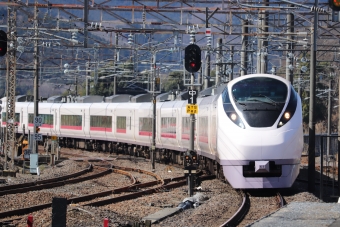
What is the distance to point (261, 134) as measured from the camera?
18656 mm

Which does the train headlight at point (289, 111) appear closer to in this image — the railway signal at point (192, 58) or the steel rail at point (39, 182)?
the railway signal at point (192, 58)

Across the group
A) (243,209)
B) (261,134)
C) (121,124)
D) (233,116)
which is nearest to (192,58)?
(233,116)

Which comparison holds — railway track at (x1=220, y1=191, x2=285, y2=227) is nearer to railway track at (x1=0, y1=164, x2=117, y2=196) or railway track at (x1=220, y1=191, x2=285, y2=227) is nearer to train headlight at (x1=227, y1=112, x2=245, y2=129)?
train headlight at (x1=227, y1=112, x2=245, y2=129)

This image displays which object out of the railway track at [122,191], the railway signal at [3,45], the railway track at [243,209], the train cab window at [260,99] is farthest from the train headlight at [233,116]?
the railway signal at [3,45]

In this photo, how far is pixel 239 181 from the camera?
62.2 feet

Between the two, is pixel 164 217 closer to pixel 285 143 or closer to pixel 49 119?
pixel 285 143

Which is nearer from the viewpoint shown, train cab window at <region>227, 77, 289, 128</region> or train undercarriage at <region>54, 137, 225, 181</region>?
train cab window at <region>227, 77, 289, 128</region>

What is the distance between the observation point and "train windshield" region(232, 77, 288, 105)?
63.4ft

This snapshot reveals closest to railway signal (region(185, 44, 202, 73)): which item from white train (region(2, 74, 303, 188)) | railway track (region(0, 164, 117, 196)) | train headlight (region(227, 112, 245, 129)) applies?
white train (region(2, 74, 303, 188))

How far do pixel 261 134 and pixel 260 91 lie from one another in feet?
4.52

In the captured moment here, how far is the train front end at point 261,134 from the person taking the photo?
18.7 meters

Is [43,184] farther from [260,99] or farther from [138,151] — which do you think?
[138,151]

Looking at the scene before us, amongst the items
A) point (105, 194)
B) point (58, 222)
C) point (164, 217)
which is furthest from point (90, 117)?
point (58, 222)

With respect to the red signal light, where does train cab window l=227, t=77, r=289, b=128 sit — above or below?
below
